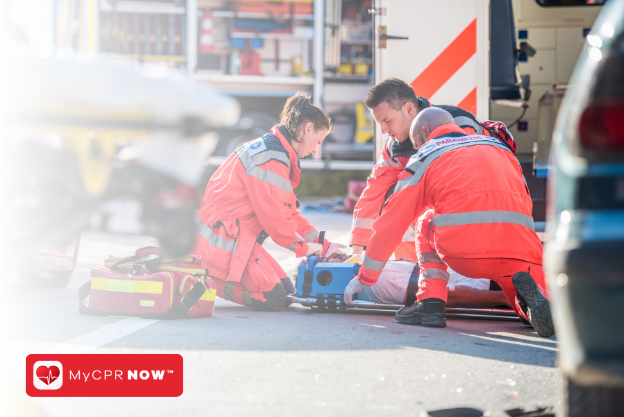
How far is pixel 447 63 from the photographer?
15.9 feet

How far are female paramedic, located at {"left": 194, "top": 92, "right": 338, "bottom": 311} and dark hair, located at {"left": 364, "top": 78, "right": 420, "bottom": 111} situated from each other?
0.75 meters

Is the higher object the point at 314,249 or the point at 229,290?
the point at 314,249

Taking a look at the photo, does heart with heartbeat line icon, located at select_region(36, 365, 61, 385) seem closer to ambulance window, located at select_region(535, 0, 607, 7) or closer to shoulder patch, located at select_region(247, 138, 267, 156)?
shoulder patch, located at select_region(247, 138, 267, 156)

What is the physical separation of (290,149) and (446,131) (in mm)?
970

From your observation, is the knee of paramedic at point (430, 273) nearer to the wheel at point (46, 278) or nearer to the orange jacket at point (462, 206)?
the orange jacket at point (462, 206)

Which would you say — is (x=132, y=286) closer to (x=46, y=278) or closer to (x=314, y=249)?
(x=314, y=249)

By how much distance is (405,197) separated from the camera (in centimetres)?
350

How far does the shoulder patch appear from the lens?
405cm

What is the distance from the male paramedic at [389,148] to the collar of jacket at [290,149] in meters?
0.55

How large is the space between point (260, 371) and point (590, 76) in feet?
5.26

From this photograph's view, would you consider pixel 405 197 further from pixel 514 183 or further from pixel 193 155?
pixel 193 155

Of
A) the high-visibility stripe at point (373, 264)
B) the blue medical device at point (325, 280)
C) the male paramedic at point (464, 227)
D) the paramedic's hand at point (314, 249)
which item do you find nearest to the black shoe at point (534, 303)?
the male paramedic at point (464, 227)

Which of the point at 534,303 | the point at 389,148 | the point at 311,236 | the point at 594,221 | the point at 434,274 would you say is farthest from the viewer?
the point at 389,148

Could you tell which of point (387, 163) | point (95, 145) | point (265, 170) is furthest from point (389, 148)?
point (95, 145)
